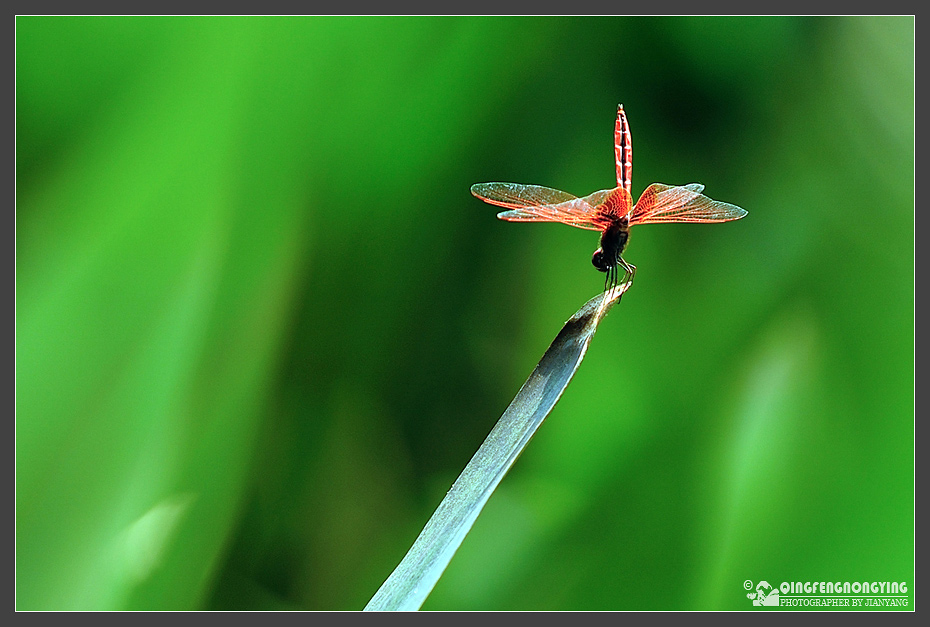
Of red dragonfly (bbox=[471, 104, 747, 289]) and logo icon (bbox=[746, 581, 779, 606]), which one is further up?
red dragonfly (bbox=[471, 104, 747, 289])

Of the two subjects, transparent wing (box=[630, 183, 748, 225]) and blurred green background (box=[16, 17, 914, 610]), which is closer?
transparent wing (box=[630, 183, 748, 225])

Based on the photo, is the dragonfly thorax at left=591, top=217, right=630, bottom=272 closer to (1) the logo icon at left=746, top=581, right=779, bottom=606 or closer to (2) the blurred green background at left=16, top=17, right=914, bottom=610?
(2) the blurred green background at left=16, top=17, right=914, bottom=610

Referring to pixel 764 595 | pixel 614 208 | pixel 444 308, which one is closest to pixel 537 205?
pixel 614 208

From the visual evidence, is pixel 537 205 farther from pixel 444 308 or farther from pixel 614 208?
pixel 444 308

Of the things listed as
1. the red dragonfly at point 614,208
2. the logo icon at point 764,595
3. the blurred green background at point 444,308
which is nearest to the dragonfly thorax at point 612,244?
the red dragonfly at point 614,208

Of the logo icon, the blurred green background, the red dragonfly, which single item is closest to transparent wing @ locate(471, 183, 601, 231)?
the red dragonfly

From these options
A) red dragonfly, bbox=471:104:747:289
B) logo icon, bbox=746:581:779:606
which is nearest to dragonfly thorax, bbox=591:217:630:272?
red dragonfly, bbox=471:104:747:289
